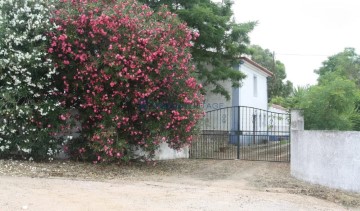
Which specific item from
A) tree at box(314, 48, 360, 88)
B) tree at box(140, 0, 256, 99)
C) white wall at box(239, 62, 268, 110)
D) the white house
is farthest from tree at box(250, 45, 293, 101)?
tree at box(140, 0, 256, 99)

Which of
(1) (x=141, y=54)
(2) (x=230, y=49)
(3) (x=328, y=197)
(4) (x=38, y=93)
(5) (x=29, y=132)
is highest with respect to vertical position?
(2) (x=230, y=49)

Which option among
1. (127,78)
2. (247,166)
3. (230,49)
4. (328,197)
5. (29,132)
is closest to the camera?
(328,197)

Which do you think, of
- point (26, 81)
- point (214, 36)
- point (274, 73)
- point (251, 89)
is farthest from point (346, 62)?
point (26, 81)

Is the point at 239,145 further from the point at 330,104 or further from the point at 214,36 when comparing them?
the point at 330,104

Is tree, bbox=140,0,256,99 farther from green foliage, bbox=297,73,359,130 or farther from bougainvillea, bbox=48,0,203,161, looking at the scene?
green foliage, bbox=297,73,359,130

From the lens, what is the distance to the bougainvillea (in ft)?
33.2

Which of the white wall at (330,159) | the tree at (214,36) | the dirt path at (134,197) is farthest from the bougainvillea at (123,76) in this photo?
the tree at (214,36)

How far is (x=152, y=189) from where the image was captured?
27.5 feet

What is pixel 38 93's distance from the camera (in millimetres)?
10695

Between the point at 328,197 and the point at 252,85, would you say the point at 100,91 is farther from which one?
the point at 252,85

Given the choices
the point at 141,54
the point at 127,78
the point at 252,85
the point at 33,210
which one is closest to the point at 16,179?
the point at 33,210

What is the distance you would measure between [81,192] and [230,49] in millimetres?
11268

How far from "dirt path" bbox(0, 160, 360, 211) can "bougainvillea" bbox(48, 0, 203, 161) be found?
0.93 m

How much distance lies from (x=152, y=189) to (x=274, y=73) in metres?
33.2
